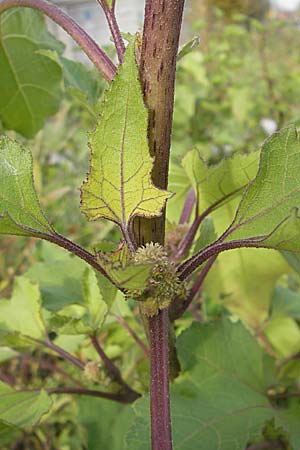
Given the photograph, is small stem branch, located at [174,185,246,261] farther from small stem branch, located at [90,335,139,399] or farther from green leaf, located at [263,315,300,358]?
green leaf, located at [263,315,300,358]

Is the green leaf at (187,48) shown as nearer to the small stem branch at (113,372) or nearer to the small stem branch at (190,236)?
the small stem branch at (190,236)

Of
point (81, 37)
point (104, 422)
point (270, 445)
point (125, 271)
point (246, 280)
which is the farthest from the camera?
point (246, 280)

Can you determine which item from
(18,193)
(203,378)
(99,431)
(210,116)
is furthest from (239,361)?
(210,116)

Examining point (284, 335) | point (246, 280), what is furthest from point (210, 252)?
point (284, 335)

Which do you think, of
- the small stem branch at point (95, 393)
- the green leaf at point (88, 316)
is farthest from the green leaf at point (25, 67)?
the small stem branch at point (95, 393)

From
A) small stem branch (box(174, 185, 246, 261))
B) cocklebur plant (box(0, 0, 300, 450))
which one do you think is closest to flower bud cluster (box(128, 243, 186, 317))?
cocklebur plant (box(0, 0, 300, 450))

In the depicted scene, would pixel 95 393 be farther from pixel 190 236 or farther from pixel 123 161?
pixel 123 161
